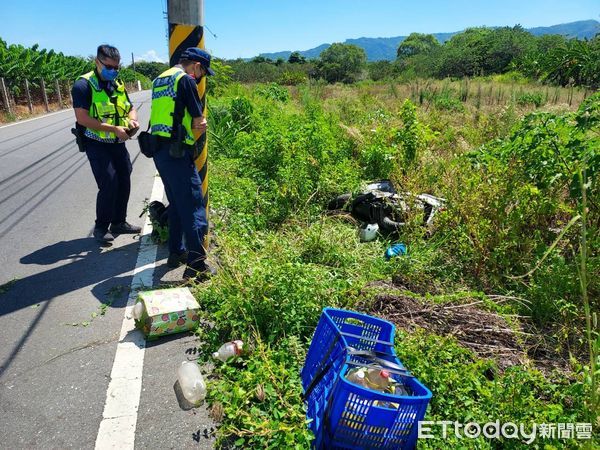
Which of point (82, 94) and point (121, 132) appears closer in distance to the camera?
point (82, 94)

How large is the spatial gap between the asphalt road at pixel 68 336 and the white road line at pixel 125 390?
0.04 m

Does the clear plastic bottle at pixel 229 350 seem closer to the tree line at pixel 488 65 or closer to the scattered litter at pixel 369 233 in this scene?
the scattered litter at pixel 369 233

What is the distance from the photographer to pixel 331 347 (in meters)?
2.39

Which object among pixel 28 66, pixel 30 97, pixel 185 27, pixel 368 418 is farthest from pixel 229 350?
pixel 28 66

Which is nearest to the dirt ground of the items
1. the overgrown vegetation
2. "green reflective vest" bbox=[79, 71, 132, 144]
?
the overgrown vegetation

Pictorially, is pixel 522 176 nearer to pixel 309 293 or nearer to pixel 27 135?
pixel 309 293

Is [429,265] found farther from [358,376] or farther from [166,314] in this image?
[166,314]

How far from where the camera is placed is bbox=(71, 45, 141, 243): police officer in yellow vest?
170 inches

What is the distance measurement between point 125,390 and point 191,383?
0.42m

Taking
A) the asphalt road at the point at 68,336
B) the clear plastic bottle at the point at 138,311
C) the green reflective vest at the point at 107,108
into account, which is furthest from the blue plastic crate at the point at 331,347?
the green reflective vest at the point at 107,108

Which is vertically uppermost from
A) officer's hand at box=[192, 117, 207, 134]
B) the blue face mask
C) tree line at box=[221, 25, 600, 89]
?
tree line at box=[221, 25, 600, 89]

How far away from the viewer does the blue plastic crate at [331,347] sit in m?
2.25

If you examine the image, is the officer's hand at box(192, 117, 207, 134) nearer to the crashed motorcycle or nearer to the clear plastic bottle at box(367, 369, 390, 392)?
the crashed motorcycle

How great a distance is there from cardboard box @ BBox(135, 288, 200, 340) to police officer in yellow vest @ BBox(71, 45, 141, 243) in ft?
6.31
